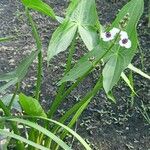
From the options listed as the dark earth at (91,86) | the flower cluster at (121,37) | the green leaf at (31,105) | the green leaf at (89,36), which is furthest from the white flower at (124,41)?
the dark earth at (91,86)

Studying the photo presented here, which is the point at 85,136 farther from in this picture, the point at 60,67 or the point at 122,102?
the point at 60,67

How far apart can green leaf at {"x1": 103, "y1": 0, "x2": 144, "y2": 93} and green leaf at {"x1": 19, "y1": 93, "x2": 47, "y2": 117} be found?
21cm

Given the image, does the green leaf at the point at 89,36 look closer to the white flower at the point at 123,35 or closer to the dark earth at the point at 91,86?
the white flower at the point at 123,35

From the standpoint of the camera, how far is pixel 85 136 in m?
1.60

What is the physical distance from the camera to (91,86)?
5.93 feet

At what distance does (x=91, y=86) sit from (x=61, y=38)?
2.16ft

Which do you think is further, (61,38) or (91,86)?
(91,86)

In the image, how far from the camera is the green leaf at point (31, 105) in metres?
1.17

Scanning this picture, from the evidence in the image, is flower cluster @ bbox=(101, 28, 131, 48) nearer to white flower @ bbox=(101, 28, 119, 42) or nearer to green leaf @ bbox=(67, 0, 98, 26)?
white flower @ bbox=(101, 28, 119, 42)

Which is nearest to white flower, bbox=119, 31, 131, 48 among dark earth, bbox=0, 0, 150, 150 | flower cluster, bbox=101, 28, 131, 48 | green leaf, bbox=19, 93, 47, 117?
flower cluster, bbox=101, 28, 131, 48

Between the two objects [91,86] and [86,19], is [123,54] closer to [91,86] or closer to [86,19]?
[86,19]

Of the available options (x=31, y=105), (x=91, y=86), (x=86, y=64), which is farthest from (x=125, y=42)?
(x=91, y=86)

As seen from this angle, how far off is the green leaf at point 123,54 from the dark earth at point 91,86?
0.40 m

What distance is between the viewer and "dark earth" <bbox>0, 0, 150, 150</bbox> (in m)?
1.60
